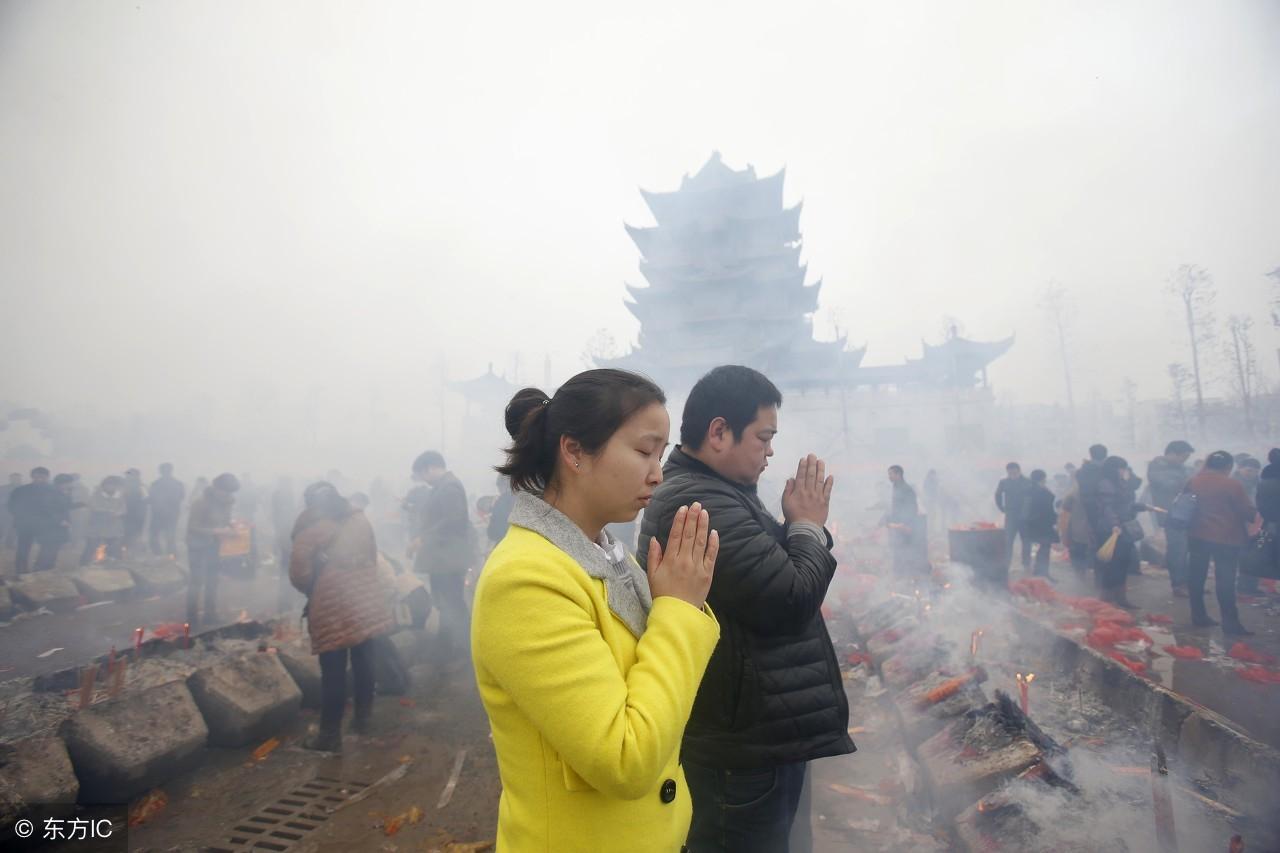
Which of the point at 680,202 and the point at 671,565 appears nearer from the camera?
the point at 671,565

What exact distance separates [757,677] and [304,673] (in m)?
5.34

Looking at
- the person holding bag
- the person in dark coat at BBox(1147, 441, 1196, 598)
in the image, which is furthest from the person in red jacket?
the person holding bag

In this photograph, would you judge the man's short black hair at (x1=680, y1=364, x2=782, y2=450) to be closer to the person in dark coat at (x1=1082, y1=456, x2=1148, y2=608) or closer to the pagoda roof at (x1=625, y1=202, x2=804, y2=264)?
the person in dark coat at (x1=1082, y1=456, x2=1148, y2=608)

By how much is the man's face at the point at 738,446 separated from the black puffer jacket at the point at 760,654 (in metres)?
0.14

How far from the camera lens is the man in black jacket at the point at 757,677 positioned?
1748mm

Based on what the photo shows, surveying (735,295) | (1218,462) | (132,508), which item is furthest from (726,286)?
(132,508)

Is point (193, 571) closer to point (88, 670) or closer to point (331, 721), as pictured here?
point (88, 670)

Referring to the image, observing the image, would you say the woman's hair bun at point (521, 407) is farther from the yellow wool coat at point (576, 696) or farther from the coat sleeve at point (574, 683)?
the coat sleeve at point (574, 683)

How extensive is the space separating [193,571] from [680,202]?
66.1 ft

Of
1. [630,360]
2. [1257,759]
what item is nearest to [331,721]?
[1257,759]

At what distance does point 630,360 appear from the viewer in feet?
69.4

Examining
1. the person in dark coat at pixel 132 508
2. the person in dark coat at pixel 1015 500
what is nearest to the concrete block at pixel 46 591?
the person in dark coat at pixel 132 508

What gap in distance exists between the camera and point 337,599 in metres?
4.63

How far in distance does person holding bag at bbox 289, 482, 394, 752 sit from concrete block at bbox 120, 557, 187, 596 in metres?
8.34
